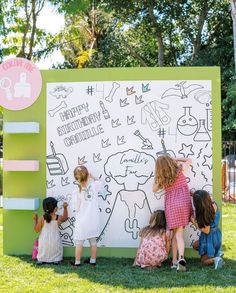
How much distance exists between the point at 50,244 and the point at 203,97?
9.04 ft

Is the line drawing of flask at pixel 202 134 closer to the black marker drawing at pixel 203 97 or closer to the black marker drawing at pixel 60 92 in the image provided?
the black marker drawing at pixel 203 97

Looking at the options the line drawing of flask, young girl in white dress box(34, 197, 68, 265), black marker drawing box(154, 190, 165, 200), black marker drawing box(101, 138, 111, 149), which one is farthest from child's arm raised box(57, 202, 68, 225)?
the line drawing of flask

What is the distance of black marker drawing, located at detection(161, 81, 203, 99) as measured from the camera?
6426 mm

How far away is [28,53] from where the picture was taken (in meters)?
17.4

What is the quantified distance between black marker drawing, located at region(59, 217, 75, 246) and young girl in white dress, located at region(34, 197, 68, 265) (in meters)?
0.20

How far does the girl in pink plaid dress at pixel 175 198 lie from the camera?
5859mm

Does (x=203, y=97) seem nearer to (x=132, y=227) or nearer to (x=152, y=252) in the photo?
(x=132, y=227)

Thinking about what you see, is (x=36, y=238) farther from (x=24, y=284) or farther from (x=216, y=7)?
(x=216, y=7)

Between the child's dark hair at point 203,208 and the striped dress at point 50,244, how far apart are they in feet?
5.93

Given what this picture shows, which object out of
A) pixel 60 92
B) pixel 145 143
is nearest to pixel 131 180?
pixel 145 143

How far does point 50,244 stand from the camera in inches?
242

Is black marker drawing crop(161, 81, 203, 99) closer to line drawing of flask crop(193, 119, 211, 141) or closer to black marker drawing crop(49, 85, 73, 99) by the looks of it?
line drawing of flask crop(193, 119, 211, 141)

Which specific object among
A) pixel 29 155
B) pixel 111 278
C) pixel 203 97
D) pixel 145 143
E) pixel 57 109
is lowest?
pixel 111 278

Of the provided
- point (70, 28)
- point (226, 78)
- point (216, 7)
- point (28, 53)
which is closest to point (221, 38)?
point (216, 7)
